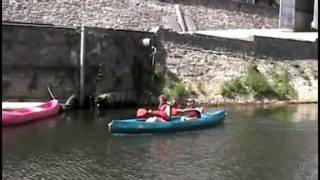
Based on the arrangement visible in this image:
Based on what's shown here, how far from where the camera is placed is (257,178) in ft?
39.7

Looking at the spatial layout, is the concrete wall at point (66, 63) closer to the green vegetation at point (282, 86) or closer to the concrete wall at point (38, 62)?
the concrete wall at point (38, 62)

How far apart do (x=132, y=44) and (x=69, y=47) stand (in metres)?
2.82

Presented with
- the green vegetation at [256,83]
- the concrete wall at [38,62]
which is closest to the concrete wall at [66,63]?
the concrete wall at [38,62]

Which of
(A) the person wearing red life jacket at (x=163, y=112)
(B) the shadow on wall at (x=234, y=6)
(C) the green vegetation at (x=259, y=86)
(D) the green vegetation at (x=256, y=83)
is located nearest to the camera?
(A) the person wearing red life jacket at (x=163, y=112)

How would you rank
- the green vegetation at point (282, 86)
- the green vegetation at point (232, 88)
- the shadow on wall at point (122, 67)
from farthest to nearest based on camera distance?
the green vegetation at point (282, 86), the green vegetation at point (232, 88), the shadow on wall at point (122, 67)

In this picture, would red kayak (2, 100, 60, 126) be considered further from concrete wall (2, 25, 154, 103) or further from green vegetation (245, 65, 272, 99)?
green vegetation (245, 65, 272, 99)

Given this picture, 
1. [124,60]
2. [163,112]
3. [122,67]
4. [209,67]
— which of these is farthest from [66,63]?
[209,67]

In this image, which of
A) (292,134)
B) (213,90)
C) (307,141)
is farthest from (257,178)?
(213,90)

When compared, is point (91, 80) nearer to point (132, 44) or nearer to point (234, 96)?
point (132, 44)

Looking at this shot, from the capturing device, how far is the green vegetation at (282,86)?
2720 cm

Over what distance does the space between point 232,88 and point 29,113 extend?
9935 mm

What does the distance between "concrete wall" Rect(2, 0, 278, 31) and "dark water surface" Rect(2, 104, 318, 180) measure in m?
8.93

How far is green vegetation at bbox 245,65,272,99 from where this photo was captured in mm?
26562

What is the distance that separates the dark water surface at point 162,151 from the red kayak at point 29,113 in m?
0.33
